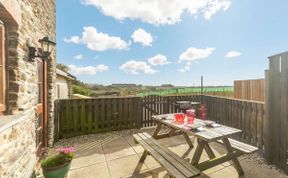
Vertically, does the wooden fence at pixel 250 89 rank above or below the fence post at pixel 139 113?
above

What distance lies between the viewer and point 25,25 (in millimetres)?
2412

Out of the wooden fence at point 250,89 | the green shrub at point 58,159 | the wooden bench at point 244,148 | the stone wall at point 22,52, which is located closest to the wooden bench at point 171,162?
the wooden bench at point 244,148

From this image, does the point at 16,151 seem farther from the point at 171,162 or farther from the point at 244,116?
the point at 244,116

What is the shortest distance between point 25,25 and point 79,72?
17.4 meters

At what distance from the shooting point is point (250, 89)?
26.1 ft

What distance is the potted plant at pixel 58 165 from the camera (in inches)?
93.3

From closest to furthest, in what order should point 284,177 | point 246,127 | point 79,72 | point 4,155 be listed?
point 4,155 < point 284,177 < point 246,127 < point 79,72

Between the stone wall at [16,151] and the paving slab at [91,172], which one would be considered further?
the paving slab at [91,172]

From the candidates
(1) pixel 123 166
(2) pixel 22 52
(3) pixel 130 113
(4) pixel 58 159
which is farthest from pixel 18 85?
(3) pixel 130 113

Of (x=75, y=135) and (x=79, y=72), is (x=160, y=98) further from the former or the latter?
(x=79, y=72)

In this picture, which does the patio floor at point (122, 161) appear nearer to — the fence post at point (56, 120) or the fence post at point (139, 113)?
the fence post at point (56, 120)

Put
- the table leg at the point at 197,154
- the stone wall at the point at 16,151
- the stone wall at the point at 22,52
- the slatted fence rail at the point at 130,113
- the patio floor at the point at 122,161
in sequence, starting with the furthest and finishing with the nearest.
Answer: the slatted fence rail at the point at 130,113, the patio floor at the point at 122,161, the table leg at the point at 197,154, the stone wall at the point at 22,52, the stone wall at the point at 16,151

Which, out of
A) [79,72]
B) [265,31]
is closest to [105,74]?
[79,72]

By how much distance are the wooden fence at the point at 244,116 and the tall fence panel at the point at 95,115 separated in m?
2.88
